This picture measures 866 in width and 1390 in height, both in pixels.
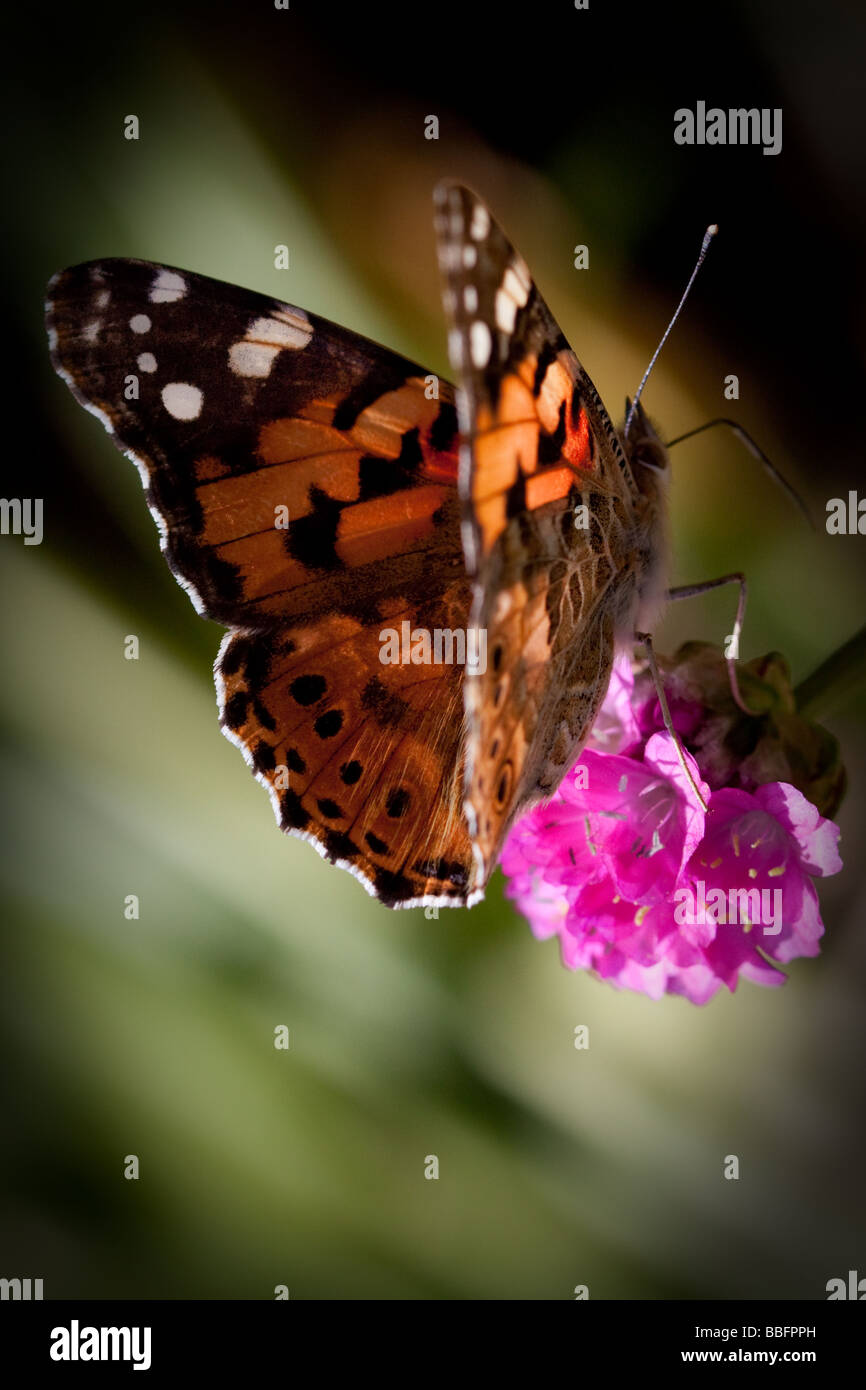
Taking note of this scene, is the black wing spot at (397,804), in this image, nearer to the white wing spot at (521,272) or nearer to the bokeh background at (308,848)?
the white wing spot at (521,272)

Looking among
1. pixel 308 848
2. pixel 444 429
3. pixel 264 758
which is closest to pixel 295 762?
pixel 264 758

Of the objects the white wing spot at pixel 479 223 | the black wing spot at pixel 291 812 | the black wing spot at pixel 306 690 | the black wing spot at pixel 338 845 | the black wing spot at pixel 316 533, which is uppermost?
the white wing spot at pixel 479 223

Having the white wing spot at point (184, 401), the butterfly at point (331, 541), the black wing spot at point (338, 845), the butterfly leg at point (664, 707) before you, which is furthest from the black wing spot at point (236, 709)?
the butterfly leg at point (664, 707)

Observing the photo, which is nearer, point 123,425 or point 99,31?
point 123,425

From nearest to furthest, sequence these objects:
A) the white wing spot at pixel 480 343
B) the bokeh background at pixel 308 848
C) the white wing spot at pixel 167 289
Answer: the white wing spot at pixel 480 343, the white wing spot at pixel 167 289, the bokeh background at pixel 308 848

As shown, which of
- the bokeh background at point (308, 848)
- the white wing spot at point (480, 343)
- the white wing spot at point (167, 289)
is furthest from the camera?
the bokeh background at point (308, 848)

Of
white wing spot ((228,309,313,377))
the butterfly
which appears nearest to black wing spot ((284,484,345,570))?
the butterfly
